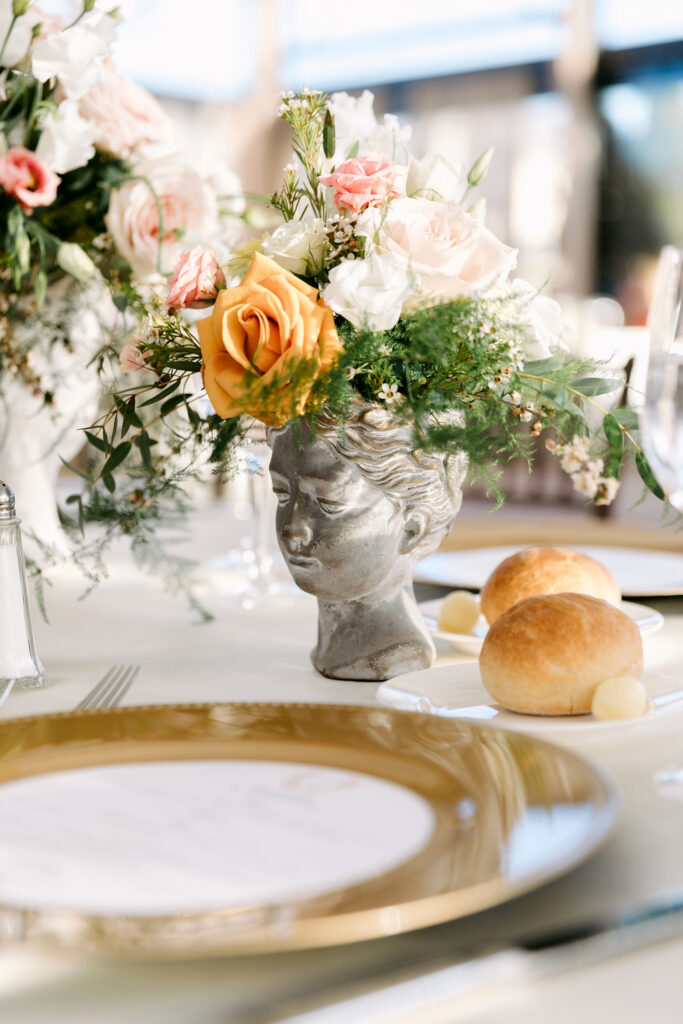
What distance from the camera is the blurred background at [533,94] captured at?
25.7 feet

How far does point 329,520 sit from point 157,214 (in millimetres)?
566

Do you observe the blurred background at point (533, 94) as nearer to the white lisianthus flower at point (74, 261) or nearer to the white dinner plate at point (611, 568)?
the white dinner plate at point (611, 568)

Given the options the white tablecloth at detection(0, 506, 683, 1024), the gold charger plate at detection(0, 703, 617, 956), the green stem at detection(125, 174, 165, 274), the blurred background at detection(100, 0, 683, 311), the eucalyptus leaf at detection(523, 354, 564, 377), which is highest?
the blurred background at detection(100, 0, 683, 311)

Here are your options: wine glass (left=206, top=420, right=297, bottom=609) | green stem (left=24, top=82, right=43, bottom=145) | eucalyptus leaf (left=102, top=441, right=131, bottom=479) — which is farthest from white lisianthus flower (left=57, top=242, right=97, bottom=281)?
eucalyptus leaf (left=102, top=441, right=131, bottom=479)

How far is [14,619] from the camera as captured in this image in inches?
37.6

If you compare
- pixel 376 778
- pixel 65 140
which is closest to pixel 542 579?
pixel 376 778

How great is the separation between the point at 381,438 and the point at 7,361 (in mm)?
605

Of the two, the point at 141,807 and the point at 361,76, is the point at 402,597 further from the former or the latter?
the point at 361,76

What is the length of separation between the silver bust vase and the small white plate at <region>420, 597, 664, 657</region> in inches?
2.7

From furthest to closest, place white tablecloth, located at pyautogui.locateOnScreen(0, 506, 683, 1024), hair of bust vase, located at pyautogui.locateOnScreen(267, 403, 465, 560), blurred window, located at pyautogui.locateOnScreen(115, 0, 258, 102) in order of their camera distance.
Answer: blurred window, located at pyautogui.locateOnScreen(115, 0, 258, 102) < hair of bust vase, located at pyautogui.locateOnScreen(267, 403, 465, 560) < white tablecloth, located at pyautogui.locateOnScreen(0, 506, 683, 1024)

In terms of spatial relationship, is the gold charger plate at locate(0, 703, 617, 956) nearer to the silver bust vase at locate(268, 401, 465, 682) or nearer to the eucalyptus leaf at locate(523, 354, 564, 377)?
the silver bust vase at locate(268, 401, 465, 682)

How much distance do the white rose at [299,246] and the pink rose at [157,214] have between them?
48 cm

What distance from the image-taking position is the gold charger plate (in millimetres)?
456

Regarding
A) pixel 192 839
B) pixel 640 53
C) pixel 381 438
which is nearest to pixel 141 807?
pixel 192 839
